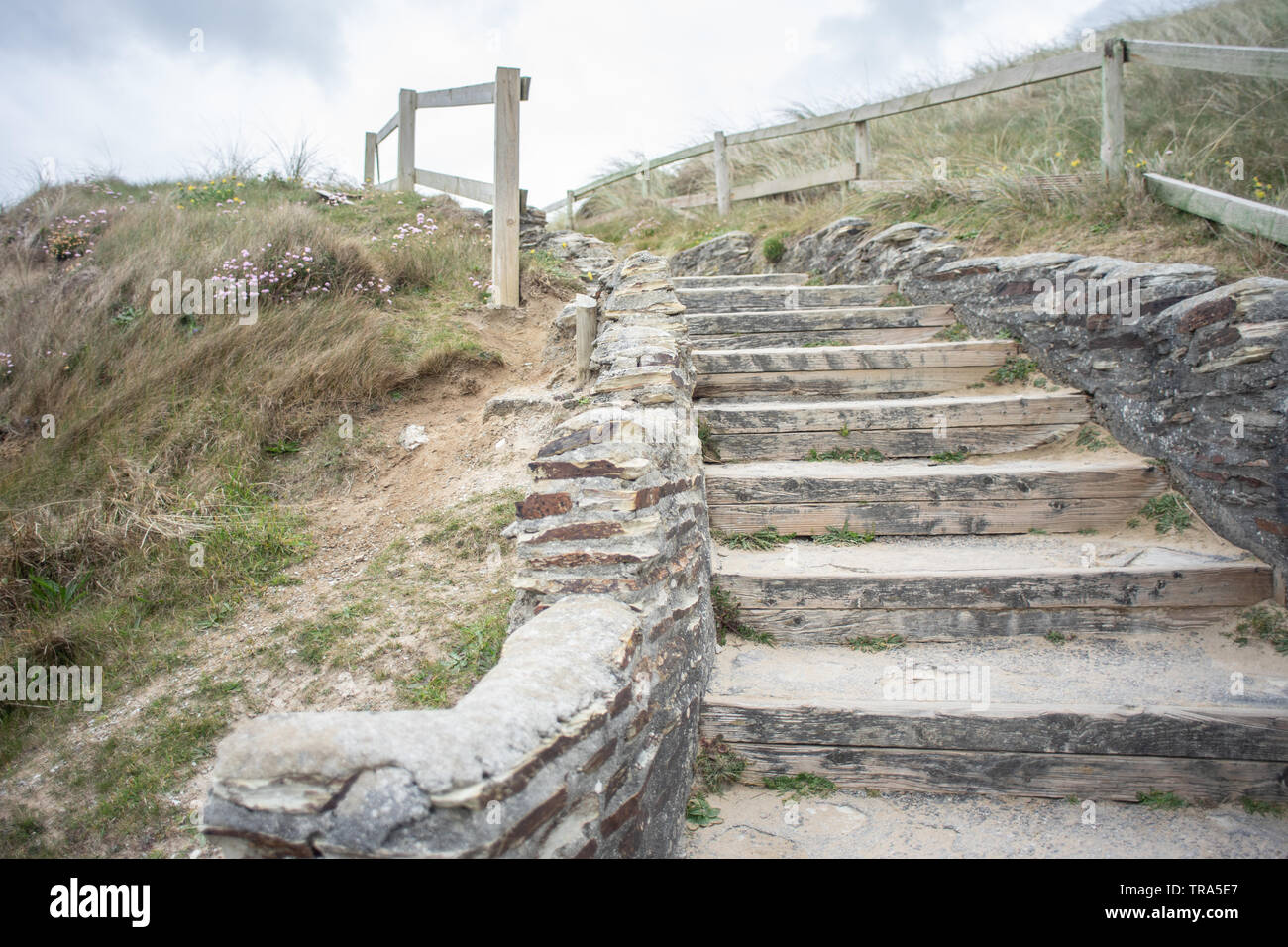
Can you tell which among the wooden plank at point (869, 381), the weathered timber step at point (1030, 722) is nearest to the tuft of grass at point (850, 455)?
the wooden plank at point (869, 381)

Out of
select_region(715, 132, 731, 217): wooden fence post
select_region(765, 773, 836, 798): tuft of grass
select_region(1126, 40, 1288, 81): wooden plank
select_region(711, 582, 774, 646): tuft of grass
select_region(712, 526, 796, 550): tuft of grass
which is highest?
select_region(715, 132, 731, 217): wooden fence post

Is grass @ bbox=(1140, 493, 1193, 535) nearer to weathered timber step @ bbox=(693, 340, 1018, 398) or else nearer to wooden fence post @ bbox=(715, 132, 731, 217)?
weathered timber step @ bbox=(693, 340, 1018, 398)

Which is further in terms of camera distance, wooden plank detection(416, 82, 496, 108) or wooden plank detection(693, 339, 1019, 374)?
wooden plank detection(416, 82, 496, 108)

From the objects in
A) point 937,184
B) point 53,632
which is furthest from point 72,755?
point 937,184

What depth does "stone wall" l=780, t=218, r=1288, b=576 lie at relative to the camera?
2.87 metres

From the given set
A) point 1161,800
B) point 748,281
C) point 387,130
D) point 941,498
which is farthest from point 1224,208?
point 387,130

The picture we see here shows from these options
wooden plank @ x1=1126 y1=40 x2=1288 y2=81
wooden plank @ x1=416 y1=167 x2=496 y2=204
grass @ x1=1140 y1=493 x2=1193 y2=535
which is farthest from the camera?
wooden plank @ x1=416 y1=167 x2=496 y2=204

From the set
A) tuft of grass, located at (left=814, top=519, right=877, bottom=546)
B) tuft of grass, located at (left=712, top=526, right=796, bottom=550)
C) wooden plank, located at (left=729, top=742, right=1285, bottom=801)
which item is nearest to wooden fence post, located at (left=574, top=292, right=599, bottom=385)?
tuft of grass, located at (left=712, top=526, right=796, bottom=550)

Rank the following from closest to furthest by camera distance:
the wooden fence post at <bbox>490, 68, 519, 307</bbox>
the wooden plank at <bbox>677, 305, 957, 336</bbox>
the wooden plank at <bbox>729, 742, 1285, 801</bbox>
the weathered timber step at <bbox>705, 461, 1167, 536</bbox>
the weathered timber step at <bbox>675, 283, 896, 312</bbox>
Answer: the wooden plank at <bbox>729, 742, 1285, 801</bbox> → the weathered timber step at <bbox>705, 461, 1167, 536</bbox> → the wooden plank at <bbox>677, 305, 957, 336</bbox> → the weathered timber step at <bbox>675, 283, 896, 312</bbox> → the wooden fence post at <bbox>490, 68, 519, 307</bbox>

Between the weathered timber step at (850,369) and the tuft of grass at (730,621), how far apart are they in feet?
6.13

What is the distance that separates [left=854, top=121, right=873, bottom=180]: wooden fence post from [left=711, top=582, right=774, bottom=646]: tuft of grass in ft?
21.5

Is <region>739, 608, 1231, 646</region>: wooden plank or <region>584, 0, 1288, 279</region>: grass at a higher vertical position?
<region>584, 0, 1288, 279</region>: grass

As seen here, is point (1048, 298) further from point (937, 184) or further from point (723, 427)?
point (937, 184)
